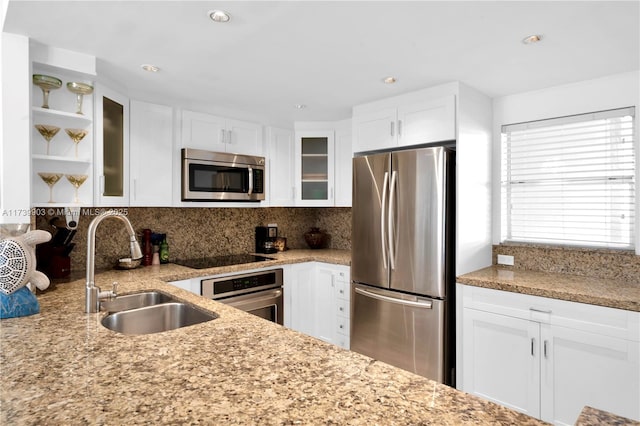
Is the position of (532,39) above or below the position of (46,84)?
above

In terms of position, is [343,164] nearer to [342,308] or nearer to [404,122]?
[404,122]

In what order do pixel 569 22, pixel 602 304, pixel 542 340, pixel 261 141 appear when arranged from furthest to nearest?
pixel 261 141 < pixel 542 340 < pixel 602 304 < pixel 569 22

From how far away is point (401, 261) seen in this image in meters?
2.68

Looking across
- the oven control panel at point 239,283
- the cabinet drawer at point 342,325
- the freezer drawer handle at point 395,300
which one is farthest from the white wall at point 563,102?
the oven control panel at point 239,283

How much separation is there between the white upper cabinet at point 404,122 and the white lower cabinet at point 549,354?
3.68 feet

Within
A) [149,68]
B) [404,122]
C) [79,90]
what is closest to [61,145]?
[79,90]

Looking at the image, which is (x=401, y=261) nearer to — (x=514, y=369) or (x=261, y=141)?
(x=514, y=369)

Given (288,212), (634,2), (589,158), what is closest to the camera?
(634,2)

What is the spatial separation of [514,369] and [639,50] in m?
1.96

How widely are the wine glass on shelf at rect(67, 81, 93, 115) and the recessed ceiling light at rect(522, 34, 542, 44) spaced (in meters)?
2.47

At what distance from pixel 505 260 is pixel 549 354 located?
909 mm

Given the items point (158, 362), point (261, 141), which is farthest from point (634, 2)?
point (261, 141)

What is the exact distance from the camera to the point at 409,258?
2.64 m

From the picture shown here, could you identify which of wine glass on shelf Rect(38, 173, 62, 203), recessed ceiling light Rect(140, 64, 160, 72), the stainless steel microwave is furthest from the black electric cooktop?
recessed ceiling light Rect(140, 64, 160, 72)
